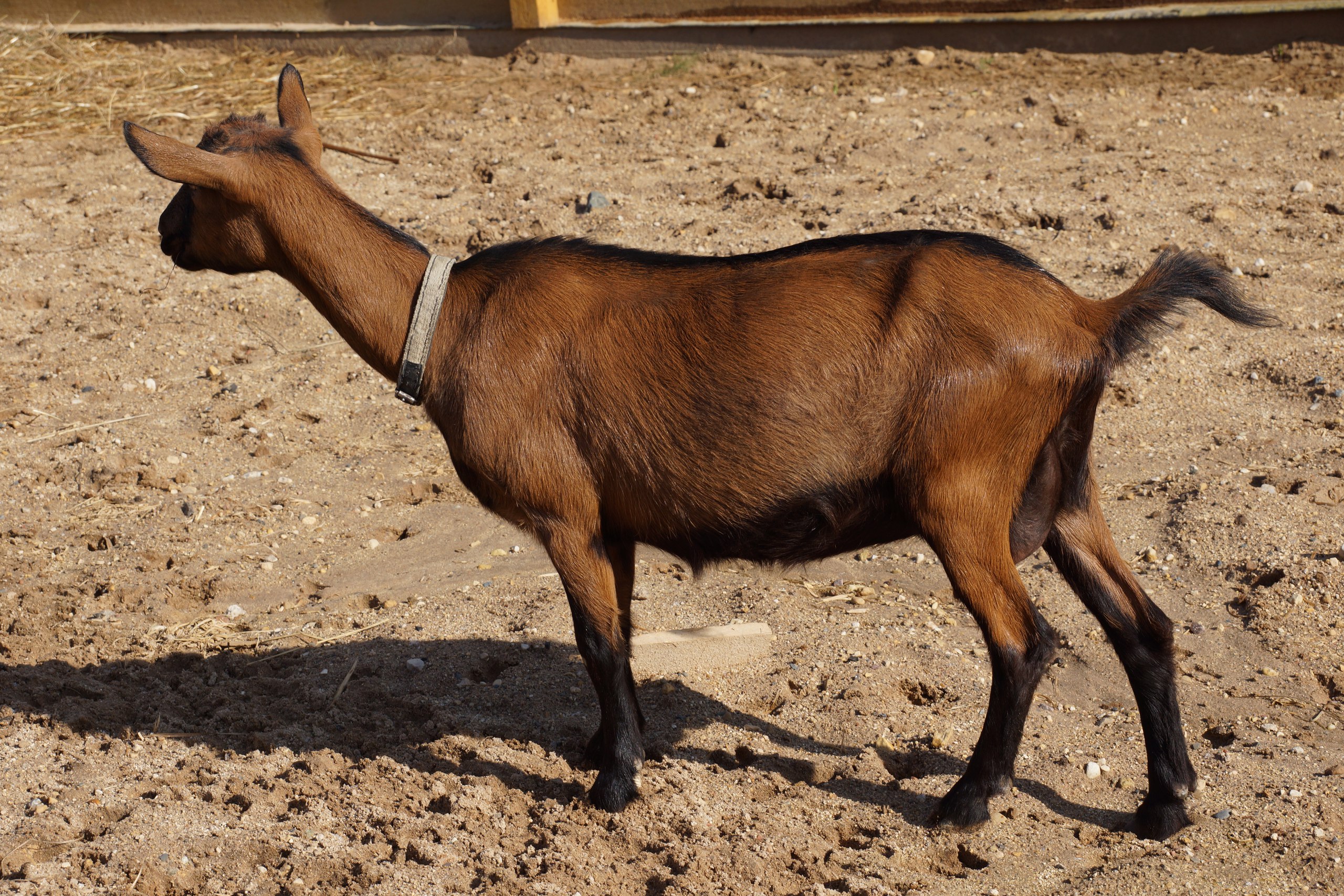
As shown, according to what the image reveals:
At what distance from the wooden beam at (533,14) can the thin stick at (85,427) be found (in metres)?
5.15

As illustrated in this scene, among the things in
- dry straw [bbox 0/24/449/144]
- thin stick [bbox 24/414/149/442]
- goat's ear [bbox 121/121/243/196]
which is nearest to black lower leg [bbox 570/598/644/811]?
goat's ear [bbox 121/121/243/196]

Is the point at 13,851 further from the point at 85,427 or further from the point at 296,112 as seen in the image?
the point at 85,427

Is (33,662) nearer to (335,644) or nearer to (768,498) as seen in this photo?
(335,644)

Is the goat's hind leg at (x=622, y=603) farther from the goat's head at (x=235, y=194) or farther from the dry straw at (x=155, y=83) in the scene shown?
the dry straw at (x=155, y=83)

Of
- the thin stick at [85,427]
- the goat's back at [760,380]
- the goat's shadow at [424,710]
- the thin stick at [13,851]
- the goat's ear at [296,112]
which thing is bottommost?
the goat's shadow at [424,710]

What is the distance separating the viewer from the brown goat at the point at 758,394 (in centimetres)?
333

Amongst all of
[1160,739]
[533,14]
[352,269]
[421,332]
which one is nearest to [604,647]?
[421,332]

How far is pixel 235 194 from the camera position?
370cm

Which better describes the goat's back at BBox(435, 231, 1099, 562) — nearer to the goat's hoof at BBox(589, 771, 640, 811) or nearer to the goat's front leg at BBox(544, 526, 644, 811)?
the goat's front leg at BBox(544, 526, 644, 811)

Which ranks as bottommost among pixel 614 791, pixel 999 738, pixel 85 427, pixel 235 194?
pixel 614 791

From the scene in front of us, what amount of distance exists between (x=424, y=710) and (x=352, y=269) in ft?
5.05

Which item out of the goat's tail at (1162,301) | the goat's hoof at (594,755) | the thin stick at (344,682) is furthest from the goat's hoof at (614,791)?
the goat's tail at (1162,301)

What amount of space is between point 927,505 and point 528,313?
1.27m

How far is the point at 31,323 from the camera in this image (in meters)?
7.34
